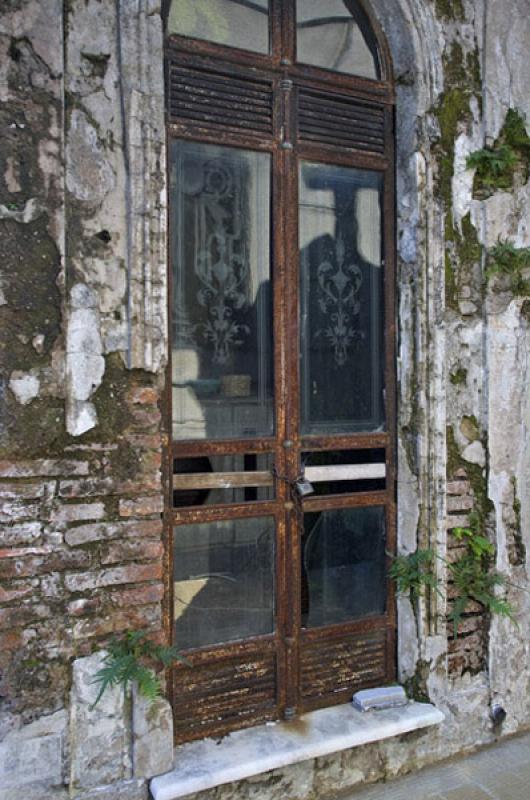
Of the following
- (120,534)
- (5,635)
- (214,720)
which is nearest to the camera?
(5,635)

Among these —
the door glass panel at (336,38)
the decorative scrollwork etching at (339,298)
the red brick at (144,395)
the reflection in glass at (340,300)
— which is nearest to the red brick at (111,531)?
the red brick at (144,395)

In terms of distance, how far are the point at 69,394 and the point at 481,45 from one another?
2.77 metres

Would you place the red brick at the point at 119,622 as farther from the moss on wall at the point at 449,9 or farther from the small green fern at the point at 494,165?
the moss on wall at the point at 449,9

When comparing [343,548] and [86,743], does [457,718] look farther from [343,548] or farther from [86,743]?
[86,743]

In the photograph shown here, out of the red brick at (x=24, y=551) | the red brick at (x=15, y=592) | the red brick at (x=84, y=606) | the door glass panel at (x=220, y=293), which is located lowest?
the red brick at (x=84, y=606)

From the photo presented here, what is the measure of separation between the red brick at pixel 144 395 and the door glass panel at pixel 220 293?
21cm

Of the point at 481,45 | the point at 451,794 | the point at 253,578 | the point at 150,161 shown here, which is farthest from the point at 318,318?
the point at 451,794

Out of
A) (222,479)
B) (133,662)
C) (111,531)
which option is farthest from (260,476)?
(133,662)

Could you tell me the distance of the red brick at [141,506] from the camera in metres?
2.64

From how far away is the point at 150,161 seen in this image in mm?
2674

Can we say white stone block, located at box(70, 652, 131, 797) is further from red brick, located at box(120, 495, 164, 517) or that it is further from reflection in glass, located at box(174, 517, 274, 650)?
red brick, located at box(120, 495, 164, 517)

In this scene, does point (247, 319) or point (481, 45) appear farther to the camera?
point (481, 45)

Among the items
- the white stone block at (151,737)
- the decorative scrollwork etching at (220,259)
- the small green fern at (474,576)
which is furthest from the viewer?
the small green fern at (474,576)

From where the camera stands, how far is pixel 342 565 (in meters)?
3.26
